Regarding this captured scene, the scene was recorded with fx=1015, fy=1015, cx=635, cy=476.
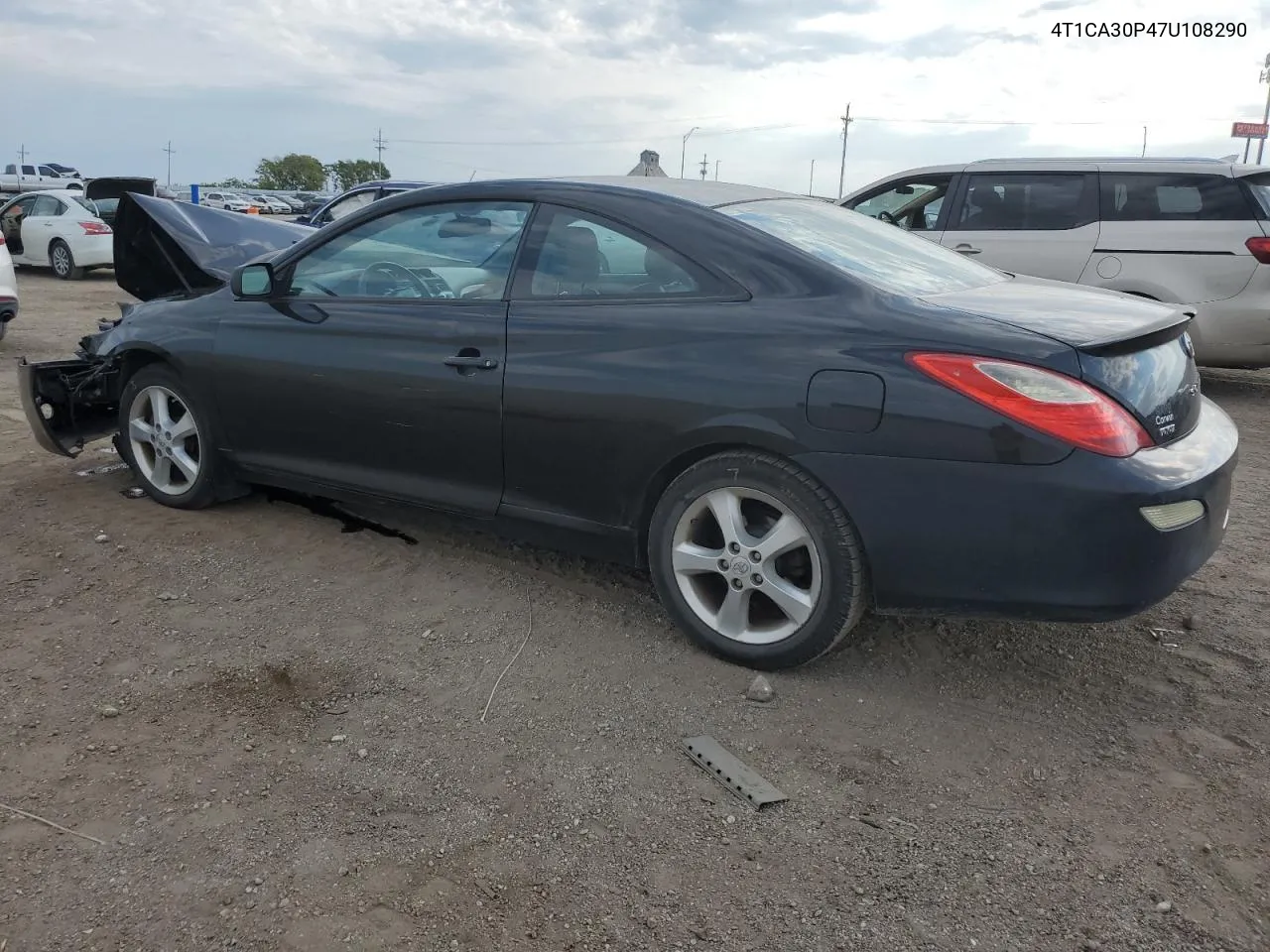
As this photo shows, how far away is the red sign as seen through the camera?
30828mm

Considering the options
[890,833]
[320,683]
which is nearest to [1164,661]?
[890,833]

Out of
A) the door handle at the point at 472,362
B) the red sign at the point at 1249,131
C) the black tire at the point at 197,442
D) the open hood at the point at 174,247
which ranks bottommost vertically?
the black tire at the point at 197,442

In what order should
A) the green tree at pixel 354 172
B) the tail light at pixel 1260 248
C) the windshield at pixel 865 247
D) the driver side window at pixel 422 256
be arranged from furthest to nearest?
the green tree at pixel 354 172 → the tail light at pixel 1260 248 → the driver side window at pixel 422 256 → the windshield at pixel 865 247

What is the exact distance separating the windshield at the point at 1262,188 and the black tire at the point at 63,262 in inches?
619

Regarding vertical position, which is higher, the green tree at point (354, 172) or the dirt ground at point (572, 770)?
the green tree at point (354, 172)

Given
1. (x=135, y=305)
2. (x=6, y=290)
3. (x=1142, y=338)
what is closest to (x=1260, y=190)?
(x=1142, y=338)

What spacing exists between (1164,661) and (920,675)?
2.70ft

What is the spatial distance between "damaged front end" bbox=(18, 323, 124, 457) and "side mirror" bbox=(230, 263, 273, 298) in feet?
2.97

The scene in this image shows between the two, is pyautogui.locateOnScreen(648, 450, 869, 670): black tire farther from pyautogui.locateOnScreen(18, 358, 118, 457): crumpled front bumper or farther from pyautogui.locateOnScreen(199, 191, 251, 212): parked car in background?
pyautogui.locateOnScreen(199, 191, 251, 212): parked car in background

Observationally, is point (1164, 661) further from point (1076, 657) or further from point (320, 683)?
point (320, 683)

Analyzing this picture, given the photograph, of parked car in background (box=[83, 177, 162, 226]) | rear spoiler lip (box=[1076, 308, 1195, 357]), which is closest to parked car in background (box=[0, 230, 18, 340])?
rear spoiler lip (box=[1076, 308, 1195, 357])

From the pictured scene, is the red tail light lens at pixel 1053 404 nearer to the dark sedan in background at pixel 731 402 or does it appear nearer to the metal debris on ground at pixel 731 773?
the dark sedan in background at pixel 731 402

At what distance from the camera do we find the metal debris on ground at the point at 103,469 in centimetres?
528

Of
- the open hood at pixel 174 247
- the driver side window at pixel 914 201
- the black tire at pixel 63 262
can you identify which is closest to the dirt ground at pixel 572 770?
the open hood at pixel 174 247
